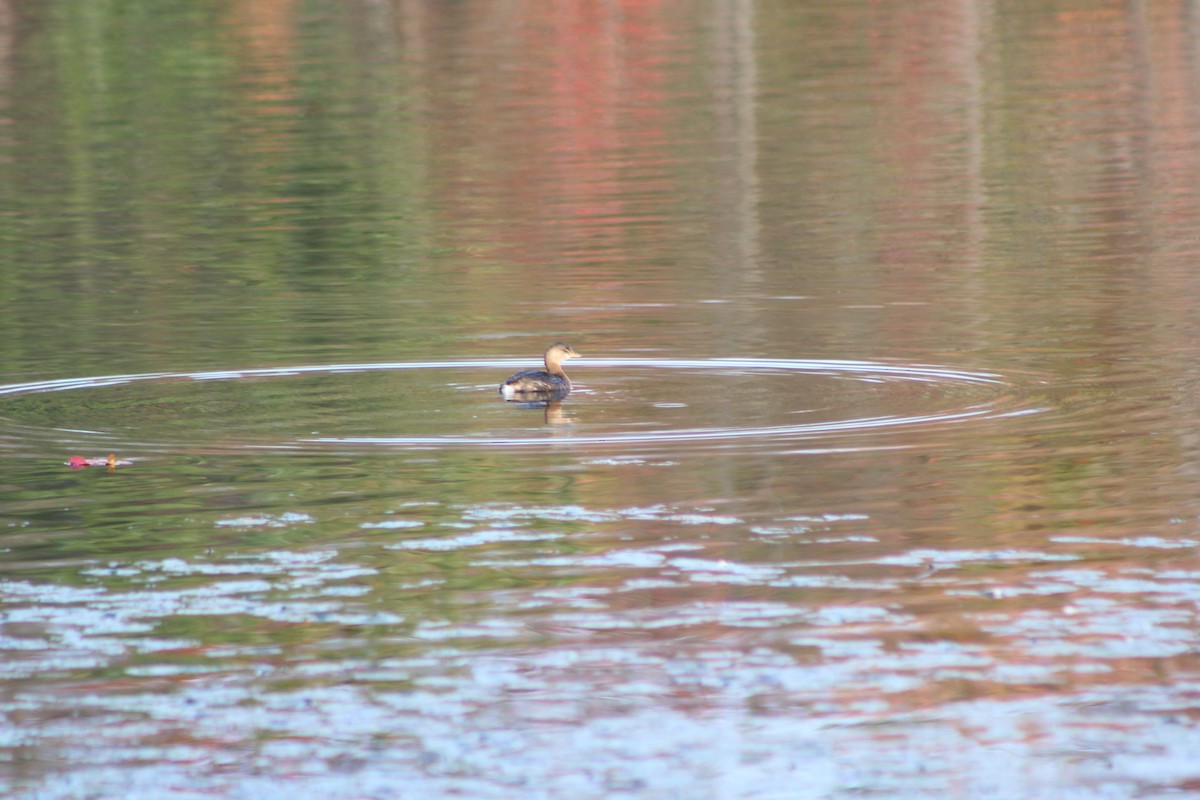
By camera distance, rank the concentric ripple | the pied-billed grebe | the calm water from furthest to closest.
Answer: the pied-billed grebe → the concentric ripple → the calm water

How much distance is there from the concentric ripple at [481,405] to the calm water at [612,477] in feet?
0.16

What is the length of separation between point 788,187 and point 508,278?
Answer: 24.9ft

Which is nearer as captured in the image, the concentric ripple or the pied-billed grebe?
the concentric ripple

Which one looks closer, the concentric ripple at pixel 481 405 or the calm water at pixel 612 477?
the calm water at pixel 612 477

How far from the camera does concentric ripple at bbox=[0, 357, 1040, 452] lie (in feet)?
42.5

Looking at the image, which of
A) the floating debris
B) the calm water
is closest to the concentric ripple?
the calm water

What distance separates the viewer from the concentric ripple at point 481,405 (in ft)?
42.5

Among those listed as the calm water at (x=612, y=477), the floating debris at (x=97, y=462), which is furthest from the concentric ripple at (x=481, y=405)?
the floating debris at (x=97, y=462)

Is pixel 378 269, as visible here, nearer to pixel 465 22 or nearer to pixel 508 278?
pixel 508 278

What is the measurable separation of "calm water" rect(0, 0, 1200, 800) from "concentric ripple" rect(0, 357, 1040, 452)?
50 millimetres

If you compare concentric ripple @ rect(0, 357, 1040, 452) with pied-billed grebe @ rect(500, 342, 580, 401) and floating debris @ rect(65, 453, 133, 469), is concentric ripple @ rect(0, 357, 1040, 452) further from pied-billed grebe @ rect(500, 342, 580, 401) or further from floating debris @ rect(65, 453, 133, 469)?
floating debris @ rect(65, 453, 133, 469)

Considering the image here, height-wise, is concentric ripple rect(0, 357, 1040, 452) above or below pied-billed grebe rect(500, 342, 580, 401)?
below

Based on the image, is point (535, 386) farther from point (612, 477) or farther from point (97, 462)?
point (97, 462)

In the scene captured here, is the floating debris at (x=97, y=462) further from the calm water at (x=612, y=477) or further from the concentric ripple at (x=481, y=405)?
the concentric ripple at (x=481, y=405)
